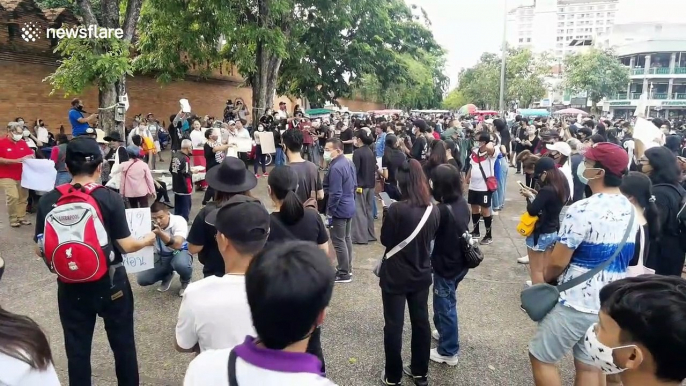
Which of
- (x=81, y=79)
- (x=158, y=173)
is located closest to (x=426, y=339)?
(x=81, y=79)

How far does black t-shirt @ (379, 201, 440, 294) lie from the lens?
3.50m

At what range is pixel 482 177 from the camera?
7484 millimetres

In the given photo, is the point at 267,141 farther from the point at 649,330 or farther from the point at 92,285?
the point at 649,330

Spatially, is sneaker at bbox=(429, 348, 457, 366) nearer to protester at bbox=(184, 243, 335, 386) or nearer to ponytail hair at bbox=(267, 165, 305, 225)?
ponytail hair at bbox=(267, 165, 305, 225)

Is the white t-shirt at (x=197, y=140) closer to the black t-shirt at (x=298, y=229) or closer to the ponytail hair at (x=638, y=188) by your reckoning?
the black t-shirt at (x=298, y=229)

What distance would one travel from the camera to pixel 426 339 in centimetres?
362

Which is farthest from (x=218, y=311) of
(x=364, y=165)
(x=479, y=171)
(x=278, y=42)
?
(x=278, y=42)

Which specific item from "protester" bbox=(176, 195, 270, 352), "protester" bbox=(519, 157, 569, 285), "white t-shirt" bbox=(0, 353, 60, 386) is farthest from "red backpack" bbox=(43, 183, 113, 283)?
"protester" bbox=(519, 157, 569, 285)

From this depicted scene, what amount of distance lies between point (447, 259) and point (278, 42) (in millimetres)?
11780

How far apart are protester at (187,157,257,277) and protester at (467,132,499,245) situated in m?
4.80

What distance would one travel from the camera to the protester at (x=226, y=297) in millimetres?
1951

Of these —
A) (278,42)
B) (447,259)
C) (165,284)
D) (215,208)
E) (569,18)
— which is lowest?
(165,284)

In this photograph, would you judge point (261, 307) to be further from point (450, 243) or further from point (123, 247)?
point (450, 243)

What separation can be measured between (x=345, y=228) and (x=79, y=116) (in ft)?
22.3
